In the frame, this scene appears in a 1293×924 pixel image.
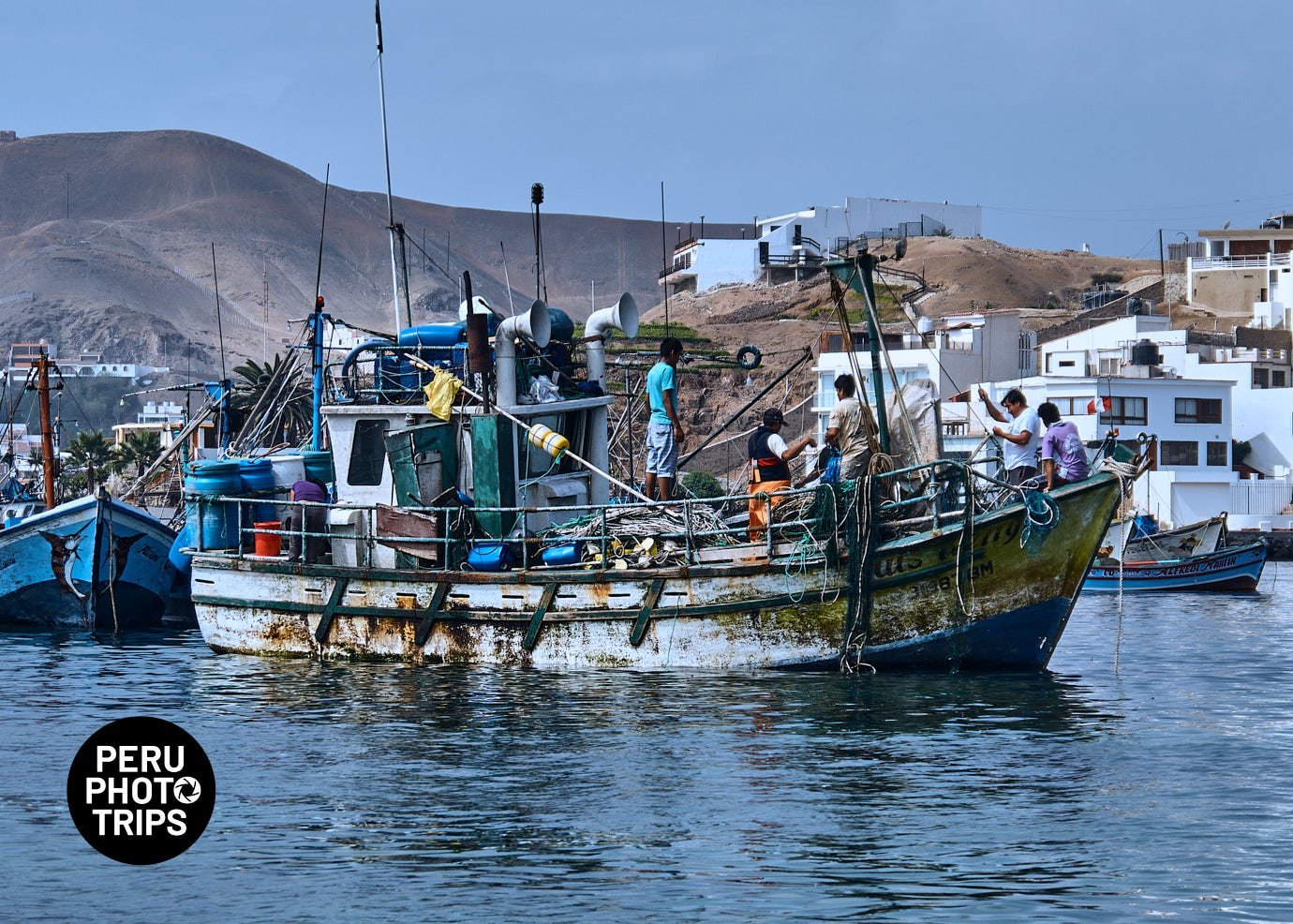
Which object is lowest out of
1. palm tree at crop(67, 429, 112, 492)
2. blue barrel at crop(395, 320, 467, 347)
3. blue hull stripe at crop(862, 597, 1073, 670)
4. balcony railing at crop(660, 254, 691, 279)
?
blue hull stripe at crop(862, 597, 1073, 670)

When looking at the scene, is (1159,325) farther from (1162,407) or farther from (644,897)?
(644,897)

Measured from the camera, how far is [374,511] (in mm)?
21438

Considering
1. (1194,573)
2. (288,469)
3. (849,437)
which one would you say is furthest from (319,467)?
(1194,573)

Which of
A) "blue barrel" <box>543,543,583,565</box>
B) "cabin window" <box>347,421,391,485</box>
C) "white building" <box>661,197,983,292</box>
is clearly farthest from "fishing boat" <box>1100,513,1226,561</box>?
"white building" <box>661,197,983,292</box>

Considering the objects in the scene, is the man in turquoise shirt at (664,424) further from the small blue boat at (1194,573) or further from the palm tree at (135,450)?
the palm tree at (135,450)

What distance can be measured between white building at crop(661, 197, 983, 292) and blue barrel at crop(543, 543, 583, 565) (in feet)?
263

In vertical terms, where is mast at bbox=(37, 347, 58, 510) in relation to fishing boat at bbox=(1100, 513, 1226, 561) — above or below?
above

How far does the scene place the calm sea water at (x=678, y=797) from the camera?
10.8m

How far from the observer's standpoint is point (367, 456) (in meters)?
22.4

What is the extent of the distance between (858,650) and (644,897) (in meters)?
8.26

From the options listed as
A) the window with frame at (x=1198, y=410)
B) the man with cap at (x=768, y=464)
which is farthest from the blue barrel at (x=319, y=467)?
the window with frame at (x=1198, y=410)

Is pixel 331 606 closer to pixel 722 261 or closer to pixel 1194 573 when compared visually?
pixel 1194 573

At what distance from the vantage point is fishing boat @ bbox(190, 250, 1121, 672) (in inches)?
723

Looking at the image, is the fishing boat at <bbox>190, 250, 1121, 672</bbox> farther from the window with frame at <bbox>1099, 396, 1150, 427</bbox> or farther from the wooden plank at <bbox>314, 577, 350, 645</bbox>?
the window with frame at <bbox>1099, 396, 1150, 427</bbox>
